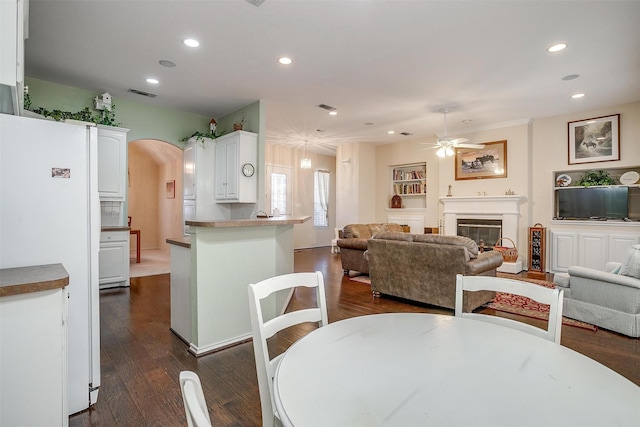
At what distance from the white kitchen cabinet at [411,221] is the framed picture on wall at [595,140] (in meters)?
3.15

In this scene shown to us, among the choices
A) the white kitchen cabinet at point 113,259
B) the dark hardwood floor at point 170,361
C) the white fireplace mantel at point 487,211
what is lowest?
the dark hardwood floor at point 170,361

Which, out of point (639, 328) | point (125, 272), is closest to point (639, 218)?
point (639, 328)

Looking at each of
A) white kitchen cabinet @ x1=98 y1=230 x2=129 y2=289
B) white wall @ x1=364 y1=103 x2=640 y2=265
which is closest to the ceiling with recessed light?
white wall @ x1=364 y1=103 x2=640 y2=265

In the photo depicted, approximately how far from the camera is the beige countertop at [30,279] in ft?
4.21

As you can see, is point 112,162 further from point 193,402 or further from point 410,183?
point 410,183

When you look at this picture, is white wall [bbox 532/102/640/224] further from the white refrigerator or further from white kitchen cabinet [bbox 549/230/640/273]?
the white refrigerator

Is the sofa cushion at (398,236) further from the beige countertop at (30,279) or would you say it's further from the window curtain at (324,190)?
the window curtain at (324,190)

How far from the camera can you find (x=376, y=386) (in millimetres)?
863

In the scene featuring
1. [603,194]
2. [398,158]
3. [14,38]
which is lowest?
[603,194]

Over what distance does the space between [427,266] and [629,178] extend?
418 cm

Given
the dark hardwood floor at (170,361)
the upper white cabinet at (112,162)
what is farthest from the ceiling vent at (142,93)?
the dark hardwood floor at (170,361)

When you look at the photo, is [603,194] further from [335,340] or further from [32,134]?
[32,134]

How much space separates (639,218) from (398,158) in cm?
464

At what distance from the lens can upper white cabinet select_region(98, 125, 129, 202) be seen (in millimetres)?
4559
